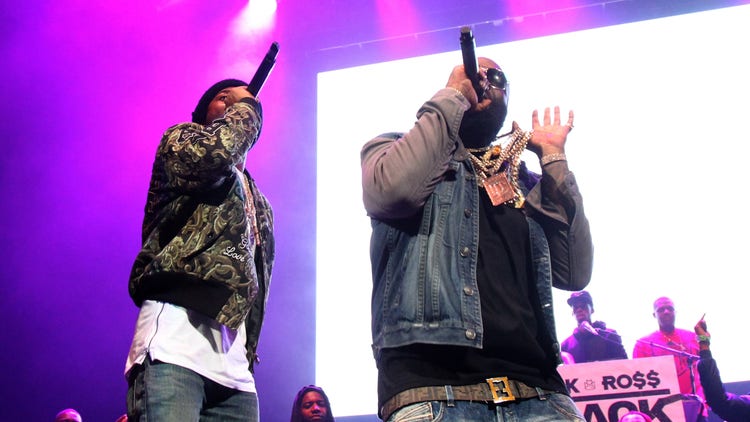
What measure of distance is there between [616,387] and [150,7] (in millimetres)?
5600

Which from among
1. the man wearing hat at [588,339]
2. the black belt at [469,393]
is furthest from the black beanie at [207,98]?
the man wearing hat at [588,339]

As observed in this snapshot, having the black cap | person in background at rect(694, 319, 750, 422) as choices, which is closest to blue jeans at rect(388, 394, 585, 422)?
person in background at rect(694, 319, 750, 422)

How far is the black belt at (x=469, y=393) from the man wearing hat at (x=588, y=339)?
3.63 metres

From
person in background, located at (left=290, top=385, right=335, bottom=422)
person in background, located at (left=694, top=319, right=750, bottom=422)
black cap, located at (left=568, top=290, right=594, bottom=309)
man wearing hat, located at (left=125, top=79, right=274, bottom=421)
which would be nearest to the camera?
man wearing hat, located at (left=125, top=79, right=274, bottom=421)

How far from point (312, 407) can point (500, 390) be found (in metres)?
3.77

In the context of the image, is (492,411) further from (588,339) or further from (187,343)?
(588,339)

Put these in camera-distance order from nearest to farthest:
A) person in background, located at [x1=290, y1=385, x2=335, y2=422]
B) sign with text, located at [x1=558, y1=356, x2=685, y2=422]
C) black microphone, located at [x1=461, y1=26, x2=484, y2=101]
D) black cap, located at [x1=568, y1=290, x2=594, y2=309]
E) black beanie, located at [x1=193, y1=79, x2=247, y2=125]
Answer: black microphone, located at [x1=461, y1=26, x2=484, y2=101]
black beanie, located at [x1=193, y1=79, x2=247, y2=125]
sign with text, located at [x1=558, y1=356, x2=685, y2=422]
person in background, located at [x1=290, y1=385, x2=335, y2=422]
black cap, located at [x1=568, y1=290, x2=594, y2=309]

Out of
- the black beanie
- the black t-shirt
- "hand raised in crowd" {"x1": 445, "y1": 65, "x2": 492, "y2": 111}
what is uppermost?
the black beanie

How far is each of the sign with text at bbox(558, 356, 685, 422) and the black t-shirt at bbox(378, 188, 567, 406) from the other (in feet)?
7.97

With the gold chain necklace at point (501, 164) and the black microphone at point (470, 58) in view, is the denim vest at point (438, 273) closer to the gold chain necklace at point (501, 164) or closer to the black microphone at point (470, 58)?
the gold chain necklace at point (501, 164)

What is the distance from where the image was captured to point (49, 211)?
652 cm

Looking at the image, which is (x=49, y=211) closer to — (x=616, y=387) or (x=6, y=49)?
(x=6, y=49)

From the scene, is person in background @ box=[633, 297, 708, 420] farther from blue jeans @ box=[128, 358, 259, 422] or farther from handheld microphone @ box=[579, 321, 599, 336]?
blue jeans @ box=[128, 358, 259, 422]

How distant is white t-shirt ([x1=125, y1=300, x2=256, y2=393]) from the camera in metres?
1.74
